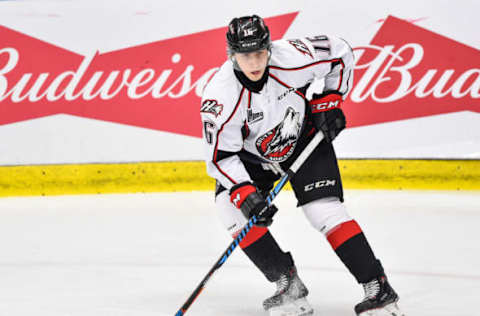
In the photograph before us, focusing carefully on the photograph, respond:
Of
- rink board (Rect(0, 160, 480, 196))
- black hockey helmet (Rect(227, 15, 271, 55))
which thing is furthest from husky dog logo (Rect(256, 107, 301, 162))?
rink board (Rect(0, 160, 480, 196))

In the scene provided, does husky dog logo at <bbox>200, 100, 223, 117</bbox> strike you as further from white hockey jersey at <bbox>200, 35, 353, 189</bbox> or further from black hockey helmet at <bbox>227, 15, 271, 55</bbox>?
black hockey helmet at <bbox>227, 15, 271, 55</bbox>

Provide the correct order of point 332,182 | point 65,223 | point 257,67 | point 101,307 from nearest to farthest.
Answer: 1. point 257,67
2. point 332,182
3. point 101,307
4. point 65,223

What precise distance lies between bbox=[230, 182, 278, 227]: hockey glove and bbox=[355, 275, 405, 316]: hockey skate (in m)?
0.39

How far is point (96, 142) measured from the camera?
209 inches

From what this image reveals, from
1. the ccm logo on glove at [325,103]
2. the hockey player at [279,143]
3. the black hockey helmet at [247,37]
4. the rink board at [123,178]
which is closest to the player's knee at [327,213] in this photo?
the hockey player at [279,143]

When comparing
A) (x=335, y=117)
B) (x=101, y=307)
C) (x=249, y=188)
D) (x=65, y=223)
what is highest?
(x=65, y=223)

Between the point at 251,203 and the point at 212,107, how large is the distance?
330 mm

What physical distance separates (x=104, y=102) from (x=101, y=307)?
113 inches

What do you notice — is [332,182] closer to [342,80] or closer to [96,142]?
[342,80]

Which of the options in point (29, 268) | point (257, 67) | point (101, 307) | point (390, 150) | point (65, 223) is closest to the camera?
point (257, 67)

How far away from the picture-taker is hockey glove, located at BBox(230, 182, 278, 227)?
2.28m

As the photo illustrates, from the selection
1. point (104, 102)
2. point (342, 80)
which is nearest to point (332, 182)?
point (342, 80)

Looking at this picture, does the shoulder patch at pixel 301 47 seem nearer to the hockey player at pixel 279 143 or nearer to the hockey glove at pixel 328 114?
the hockey player at pixel 279 143

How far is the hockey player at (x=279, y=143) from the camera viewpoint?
2.29m
